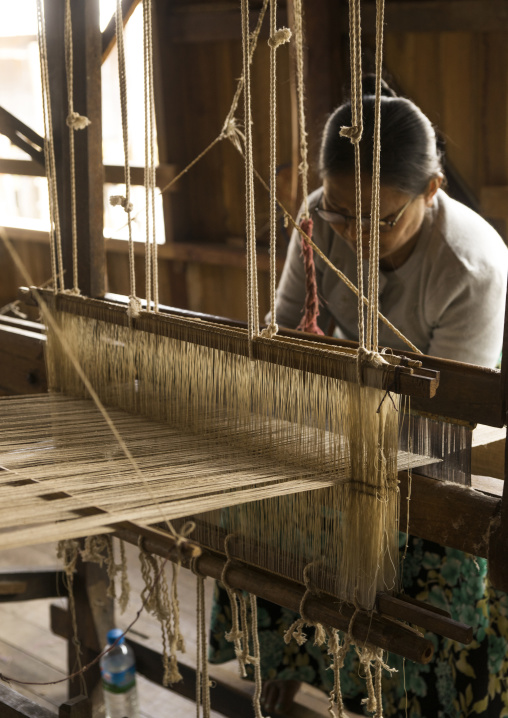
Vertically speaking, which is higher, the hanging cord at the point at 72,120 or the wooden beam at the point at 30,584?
→ the hanging cord at the point at 72,120

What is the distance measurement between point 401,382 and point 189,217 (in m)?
3.92

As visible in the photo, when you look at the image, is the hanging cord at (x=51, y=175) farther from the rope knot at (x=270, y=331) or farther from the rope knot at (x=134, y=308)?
the rope knot at (x=270, y=331)

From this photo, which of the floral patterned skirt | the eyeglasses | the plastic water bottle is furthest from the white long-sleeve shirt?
the plastic water bottle

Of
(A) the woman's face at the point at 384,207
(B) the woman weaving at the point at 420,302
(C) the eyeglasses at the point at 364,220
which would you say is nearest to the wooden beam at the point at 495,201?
(B) the woman weaving at the point at 420,302

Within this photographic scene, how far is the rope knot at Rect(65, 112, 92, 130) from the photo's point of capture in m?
1.88

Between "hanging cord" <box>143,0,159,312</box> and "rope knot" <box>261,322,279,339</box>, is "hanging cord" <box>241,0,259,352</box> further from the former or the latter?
"hanging cord" <box>143,0,159,312</box>

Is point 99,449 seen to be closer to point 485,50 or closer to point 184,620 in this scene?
point 184,620

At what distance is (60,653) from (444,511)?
7.57ft

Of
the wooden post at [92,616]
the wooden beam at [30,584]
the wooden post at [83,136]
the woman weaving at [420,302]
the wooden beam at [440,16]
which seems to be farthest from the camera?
the wooden beam at [440,16]

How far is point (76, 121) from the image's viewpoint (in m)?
1.88

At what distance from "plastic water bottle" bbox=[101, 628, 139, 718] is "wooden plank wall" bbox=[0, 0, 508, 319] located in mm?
1299

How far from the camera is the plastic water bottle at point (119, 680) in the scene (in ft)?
8.00

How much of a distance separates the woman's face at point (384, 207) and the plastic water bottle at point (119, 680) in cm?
129

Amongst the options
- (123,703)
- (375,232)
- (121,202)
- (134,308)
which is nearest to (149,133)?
(121,202)
